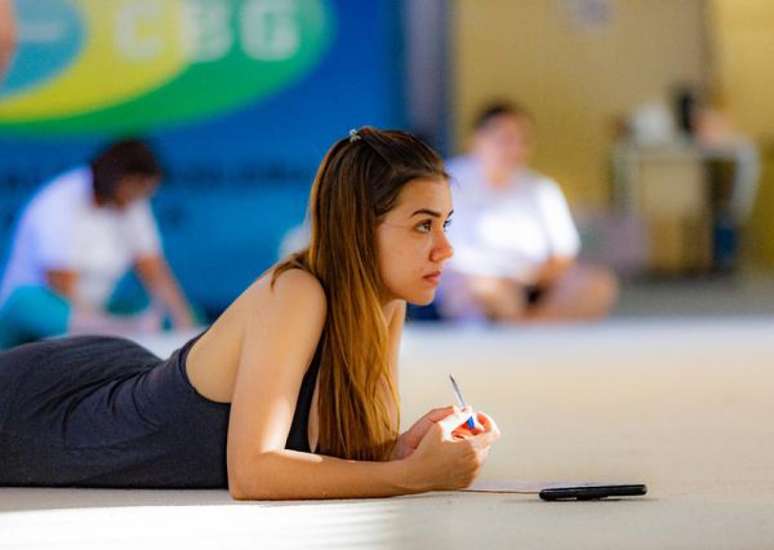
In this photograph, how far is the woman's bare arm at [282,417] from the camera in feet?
9.20

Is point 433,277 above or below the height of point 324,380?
above

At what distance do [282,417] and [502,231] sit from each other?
5.04 m

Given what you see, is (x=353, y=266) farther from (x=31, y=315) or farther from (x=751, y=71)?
(x=751, y=71)

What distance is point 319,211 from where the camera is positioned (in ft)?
9.69

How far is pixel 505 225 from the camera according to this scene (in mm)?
7785

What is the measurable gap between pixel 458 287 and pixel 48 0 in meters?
2.46

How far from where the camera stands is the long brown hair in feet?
9.53

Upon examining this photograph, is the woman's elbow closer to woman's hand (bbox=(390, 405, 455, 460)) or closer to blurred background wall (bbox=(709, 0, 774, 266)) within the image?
woman's hand (bbox=(390, 405, 455, 460))

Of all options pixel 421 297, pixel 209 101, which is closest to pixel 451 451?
pixel 421 297

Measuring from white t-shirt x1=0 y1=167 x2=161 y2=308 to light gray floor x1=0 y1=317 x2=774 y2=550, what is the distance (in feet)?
5.79

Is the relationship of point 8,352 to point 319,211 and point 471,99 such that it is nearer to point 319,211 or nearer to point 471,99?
point 319,211

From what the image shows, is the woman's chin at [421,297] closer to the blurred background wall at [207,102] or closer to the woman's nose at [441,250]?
the woman's nose at [441,250]

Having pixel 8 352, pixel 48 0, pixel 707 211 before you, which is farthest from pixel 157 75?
pixel 707 211

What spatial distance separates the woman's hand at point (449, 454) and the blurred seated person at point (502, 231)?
4747 mm
